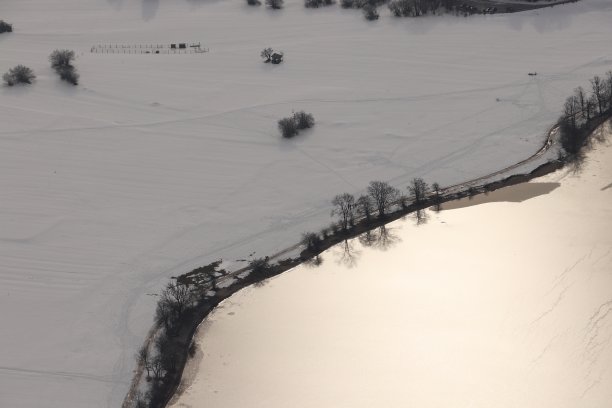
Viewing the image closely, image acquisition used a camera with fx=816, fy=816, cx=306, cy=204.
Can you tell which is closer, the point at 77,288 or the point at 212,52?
the point at 77,288

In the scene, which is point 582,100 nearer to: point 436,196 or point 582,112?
point 582,112

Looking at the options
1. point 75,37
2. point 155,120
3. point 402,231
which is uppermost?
point 75,37

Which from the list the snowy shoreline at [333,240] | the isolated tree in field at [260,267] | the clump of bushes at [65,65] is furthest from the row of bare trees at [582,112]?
the clump of bushes at [65,65]

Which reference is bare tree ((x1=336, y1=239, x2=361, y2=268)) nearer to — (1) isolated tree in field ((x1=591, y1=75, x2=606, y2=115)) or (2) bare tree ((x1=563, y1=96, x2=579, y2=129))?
(2) bare tree ((x1=563, y1=96, x2=579, y2=129))

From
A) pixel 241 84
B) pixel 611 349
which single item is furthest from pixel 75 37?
pixel 611 349

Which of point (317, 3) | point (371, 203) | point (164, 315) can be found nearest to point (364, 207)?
point (371, 203)

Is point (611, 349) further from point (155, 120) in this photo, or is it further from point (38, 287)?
point (155, 120)
